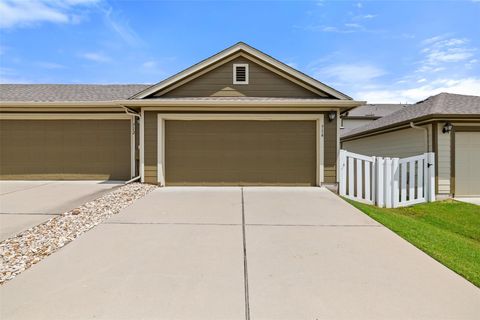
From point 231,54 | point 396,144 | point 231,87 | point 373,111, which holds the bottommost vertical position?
point 396,144

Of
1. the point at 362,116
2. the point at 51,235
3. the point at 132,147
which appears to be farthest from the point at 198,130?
the point at 362,116

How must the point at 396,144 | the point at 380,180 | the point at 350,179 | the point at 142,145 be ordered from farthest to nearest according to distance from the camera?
the point at 396,144 → the point at 142,145 → the point at 350,179 → the point at 380,180

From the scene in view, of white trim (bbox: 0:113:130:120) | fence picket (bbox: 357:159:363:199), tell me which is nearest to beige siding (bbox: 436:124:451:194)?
fence picket (bbox: 357:159:363:199)

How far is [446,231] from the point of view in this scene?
5.55 meters

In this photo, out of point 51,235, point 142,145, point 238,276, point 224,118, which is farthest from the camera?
point 224,118

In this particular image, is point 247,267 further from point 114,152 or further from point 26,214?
point 114,152

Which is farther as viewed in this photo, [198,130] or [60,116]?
[60,116]

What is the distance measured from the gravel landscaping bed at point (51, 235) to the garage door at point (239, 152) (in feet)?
7.73

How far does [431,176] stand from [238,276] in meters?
7.82

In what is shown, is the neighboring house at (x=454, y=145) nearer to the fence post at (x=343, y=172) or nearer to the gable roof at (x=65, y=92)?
the fence post at (x=343, y=172)

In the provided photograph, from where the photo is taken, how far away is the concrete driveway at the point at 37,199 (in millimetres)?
4883

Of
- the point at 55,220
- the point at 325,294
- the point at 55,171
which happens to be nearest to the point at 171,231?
the point at 55,220

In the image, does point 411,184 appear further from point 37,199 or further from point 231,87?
point 37,199

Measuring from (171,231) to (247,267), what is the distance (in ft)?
5.82
